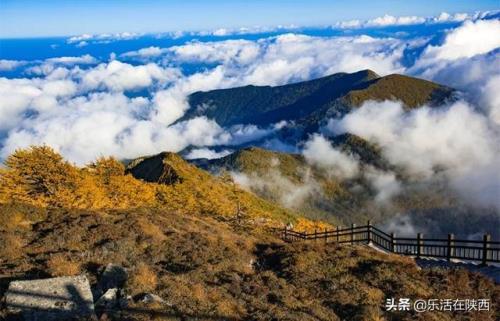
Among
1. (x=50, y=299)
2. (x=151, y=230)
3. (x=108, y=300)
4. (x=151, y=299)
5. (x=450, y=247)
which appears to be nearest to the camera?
(x=50, y=299)

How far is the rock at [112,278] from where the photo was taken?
17.0 metres

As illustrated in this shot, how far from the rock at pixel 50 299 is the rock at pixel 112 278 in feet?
5.35

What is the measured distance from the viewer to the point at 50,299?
585 inches

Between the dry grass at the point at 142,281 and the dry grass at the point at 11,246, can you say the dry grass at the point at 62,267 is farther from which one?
the dry grass at the point at 11,246

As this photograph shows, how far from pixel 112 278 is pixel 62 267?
7.69 ft

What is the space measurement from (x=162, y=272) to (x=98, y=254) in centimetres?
363

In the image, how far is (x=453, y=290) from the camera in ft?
68.4

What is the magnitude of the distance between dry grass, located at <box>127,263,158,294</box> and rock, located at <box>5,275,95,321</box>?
1773 mm

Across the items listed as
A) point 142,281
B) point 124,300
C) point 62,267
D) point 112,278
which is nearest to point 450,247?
point 142,281

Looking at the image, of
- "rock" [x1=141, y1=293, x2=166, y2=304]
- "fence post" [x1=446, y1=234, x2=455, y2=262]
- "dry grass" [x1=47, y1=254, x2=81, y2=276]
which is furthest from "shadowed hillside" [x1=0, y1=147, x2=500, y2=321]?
"fence post" [x1=446, y1=234, x2=455, y2=262]

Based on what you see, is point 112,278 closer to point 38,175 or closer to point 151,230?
point 151,230

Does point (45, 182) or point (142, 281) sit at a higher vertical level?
point (45, 182)

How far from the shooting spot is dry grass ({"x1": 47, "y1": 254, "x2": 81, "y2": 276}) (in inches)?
700

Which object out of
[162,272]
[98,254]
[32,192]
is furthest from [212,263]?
[32,192]
